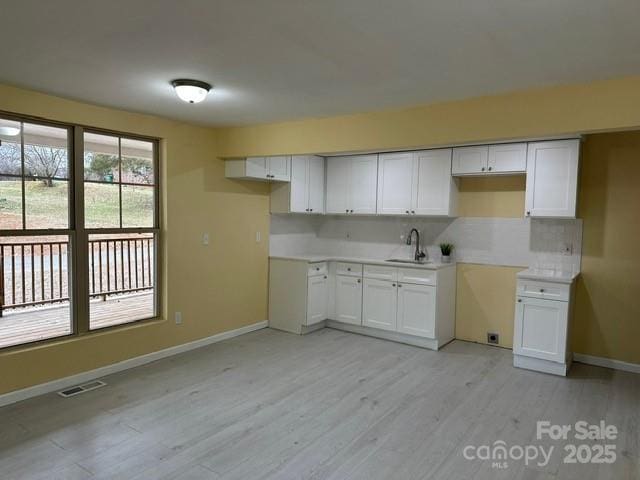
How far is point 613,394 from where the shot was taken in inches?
135

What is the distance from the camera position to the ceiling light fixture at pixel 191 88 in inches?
110

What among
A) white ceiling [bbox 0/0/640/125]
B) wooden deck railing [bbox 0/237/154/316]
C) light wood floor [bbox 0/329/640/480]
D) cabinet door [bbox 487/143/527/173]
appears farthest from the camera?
wooden deck railing [bbox 0/237/154/316]

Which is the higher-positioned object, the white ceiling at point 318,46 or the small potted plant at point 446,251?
the white ceiling at point 318,46

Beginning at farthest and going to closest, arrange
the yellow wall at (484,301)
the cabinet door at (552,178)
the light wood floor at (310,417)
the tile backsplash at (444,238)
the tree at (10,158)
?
1. the yellow wall at (484,301)
2. the tile backsplash at (444,238)
3. the cabinet door at (552,178)
4. the tree at (10,158)
5. the light wood floor at (310,417)

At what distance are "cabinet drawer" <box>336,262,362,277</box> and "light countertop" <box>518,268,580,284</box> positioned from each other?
5.82 ft

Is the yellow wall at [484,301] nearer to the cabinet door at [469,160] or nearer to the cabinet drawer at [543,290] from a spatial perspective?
the cabinet drawer at [543,290]

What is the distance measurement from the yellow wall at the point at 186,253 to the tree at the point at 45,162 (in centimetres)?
28

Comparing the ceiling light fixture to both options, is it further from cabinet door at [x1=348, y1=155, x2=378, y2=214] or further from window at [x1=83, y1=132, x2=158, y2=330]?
cabinet door at [x1=348, y1=155, x2=378, y2=214]

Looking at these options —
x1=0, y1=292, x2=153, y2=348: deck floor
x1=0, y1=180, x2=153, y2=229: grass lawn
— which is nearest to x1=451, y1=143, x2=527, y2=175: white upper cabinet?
x1=0, y1=180, x2=153, y2=229: grass lawn

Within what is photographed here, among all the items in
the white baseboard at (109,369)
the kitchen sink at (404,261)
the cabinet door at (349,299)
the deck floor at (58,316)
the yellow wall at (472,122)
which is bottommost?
the white baseboard at (109,369)

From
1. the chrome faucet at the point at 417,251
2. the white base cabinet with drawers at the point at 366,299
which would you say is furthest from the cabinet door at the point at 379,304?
the chrome faucet at the point at 417,251

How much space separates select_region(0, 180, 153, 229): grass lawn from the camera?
319cm

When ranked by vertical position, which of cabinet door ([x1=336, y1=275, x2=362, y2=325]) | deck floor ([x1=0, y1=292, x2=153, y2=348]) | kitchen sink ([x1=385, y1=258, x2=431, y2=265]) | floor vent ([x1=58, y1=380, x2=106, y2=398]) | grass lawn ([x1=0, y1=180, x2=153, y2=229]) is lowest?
floor vent ([x1=58, y1=380, x2=106, y2=398])

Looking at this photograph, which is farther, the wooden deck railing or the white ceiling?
the wooden deck railing
